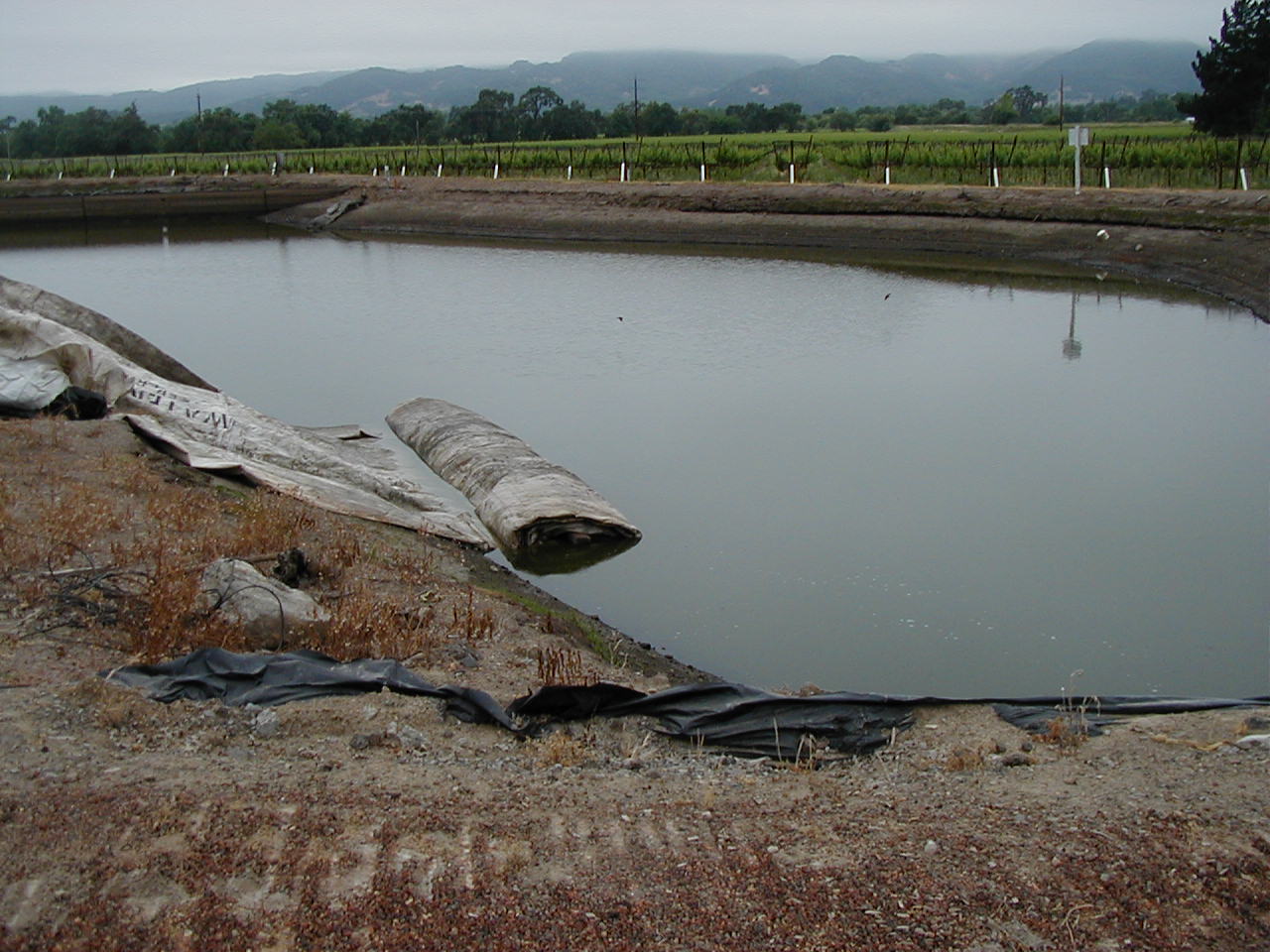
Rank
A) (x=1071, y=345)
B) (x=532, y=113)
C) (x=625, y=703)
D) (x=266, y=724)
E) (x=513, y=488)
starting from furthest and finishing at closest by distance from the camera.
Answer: (x=532, y=113), (x=1071, y=345), (x=513, y=488), (x=625, y=703), (x=266, y=724)

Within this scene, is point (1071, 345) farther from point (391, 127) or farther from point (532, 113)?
point (532, 113)

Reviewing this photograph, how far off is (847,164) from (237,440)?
1039 inches

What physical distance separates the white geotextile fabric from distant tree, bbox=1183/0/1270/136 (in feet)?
106

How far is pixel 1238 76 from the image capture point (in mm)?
34812

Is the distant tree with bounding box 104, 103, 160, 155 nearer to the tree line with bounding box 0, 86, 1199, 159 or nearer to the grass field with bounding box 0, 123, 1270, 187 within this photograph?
the tree line with bounding box 0, 86, 1199, 159

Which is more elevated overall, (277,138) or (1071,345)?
(277,138)

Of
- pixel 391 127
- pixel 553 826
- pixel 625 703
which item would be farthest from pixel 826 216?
pixel 391 127

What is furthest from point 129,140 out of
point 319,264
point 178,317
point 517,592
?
point 517,592

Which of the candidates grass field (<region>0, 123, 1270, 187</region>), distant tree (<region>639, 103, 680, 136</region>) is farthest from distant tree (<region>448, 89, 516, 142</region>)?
grass field (<region>0, 123, 1270, 187</region>)

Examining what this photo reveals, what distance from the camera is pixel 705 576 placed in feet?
28.3

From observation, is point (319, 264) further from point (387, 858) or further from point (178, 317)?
point (387, 858)

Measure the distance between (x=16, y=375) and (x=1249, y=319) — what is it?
16123 mm

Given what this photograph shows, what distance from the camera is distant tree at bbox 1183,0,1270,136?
114ft

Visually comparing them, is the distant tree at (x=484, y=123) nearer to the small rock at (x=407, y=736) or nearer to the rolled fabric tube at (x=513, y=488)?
the rolled fabric tube at (x=513, y=488)
